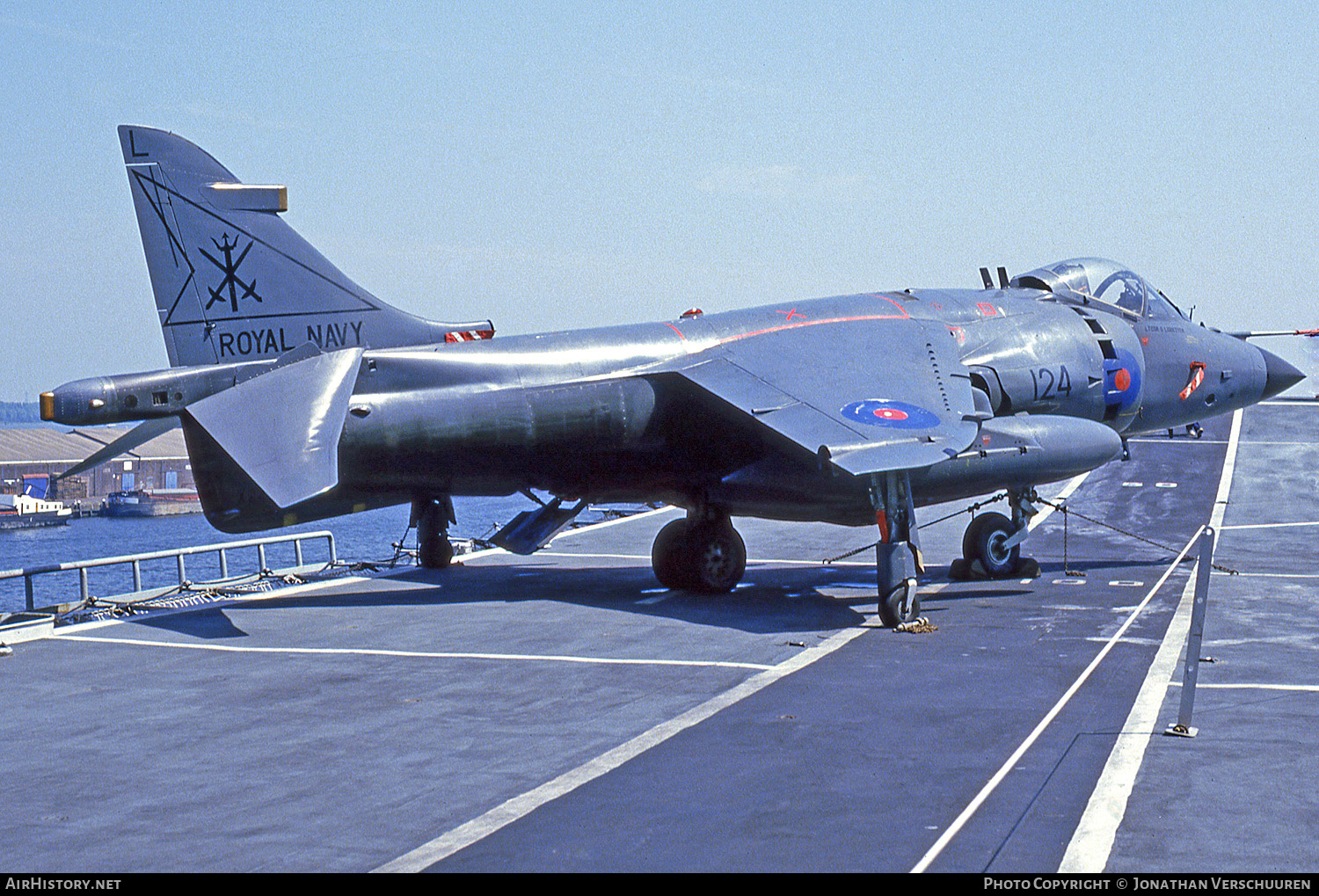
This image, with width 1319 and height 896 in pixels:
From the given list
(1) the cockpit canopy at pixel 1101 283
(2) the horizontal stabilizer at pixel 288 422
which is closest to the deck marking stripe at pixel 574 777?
(2) the horizontal stabilizer at pixel 288 422

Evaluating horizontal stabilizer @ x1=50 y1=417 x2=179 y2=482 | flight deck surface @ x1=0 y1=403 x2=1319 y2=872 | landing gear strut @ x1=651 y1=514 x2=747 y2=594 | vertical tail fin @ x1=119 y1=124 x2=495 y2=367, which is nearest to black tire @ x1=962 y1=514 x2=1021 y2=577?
flight deck surface @ x1=0 y1=403 x2=1319 y2=872

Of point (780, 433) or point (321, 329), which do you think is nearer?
point (780, 433)

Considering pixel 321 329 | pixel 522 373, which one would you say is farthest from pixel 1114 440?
pixel 321 329

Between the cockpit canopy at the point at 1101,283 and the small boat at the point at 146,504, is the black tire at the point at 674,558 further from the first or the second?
the small boat at the point at 146,504

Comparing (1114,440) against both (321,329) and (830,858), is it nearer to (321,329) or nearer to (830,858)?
(321,329)

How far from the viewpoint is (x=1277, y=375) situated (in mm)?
23609

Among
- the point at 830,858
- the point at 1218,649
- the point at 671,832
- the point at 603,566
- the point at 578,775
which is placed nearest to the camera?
the point at 830,858

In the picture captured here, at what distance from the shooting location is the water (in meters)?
82.2

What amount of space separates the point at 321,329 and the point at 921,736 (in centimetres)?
1075

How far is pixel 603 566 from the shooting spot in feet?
76.0

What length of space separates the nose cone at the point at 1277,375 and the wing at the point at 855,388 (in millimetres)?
8128

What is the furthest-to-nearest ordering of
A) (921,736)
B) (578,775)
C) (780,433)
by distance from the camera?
(780,433) → (921,736) → (578,775)

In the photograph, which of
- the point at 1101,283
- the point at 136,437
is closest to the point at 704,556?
the point at 136,437

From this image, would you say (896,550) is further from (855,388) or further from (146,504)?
(146,504)
